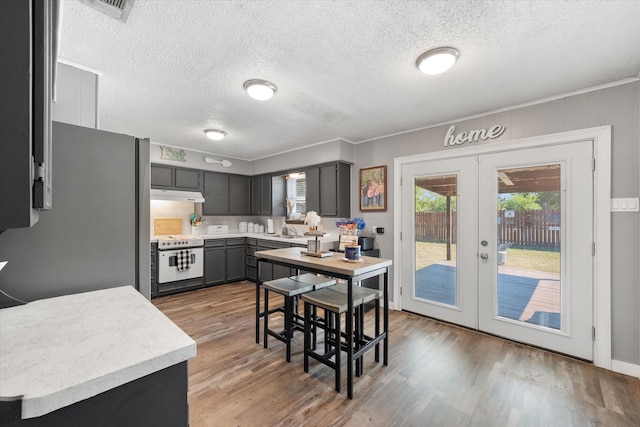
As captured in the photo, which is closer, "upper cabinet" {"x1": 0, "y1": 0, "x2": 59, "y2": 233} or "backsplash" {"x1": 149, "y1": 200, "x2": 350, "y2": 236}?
"upper cabinet" {"x1": 0, "y1": 0, "x2": 59, "y2": 233}

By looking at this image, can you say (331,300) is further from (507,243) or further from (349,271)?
(507,243)

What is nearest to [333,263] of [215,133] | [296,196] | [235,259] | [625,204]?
[625,204]

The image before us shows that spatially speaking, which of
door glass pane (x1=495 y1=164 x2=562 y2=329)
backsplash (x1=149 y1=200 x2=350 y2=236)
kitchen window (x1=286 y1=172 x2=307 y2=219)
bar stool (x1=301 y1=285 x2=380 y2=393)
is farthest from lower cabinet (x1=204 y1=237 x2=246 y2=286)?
door glass pane (x1=495 y1=164 x2=562 y2=329)

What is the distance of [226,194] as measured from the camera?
546 centimetres

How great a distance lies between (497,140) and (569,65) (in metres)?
0.94

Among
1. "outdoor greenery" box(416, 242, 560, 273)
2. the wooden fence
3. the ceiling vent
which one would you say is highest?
the ceiling vent

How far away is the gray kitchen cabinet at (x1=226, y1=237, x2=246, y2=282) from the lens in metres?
5.13

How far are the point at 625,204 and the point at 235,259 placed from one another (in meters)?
5.25

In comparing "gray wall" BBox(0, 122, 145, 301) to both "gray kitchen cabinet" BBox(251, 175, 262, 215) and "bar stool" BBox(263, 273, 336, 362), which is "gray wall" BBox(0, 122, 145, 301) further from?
"gray kitchen cabinet" BBox(251, 175, 262, 215)

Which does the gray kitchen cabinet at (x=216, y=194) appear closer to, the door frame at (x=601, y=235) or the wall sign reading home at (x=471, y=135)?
the wall sign reading home at (x=471, y=135)

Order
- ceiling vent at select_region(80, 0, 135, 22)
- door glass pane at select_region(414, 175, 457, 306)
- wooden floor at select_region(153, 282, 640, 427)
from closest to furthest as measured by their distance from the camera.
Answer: ceiling vent at select_region(80, 0, 135, 22), wooden floor at select_region(153, 282, 640, 427), door glass pane at select_region(414, 175, 457, 306)

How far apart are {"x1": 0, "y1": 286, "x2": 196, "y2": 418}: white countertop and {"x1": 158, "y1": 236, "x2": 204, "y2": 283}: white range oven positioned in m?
3.34

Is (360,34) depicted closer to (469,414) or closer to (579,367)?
(469,414)

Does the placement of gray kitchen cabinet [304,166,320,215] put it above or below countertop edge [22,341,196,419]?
above
